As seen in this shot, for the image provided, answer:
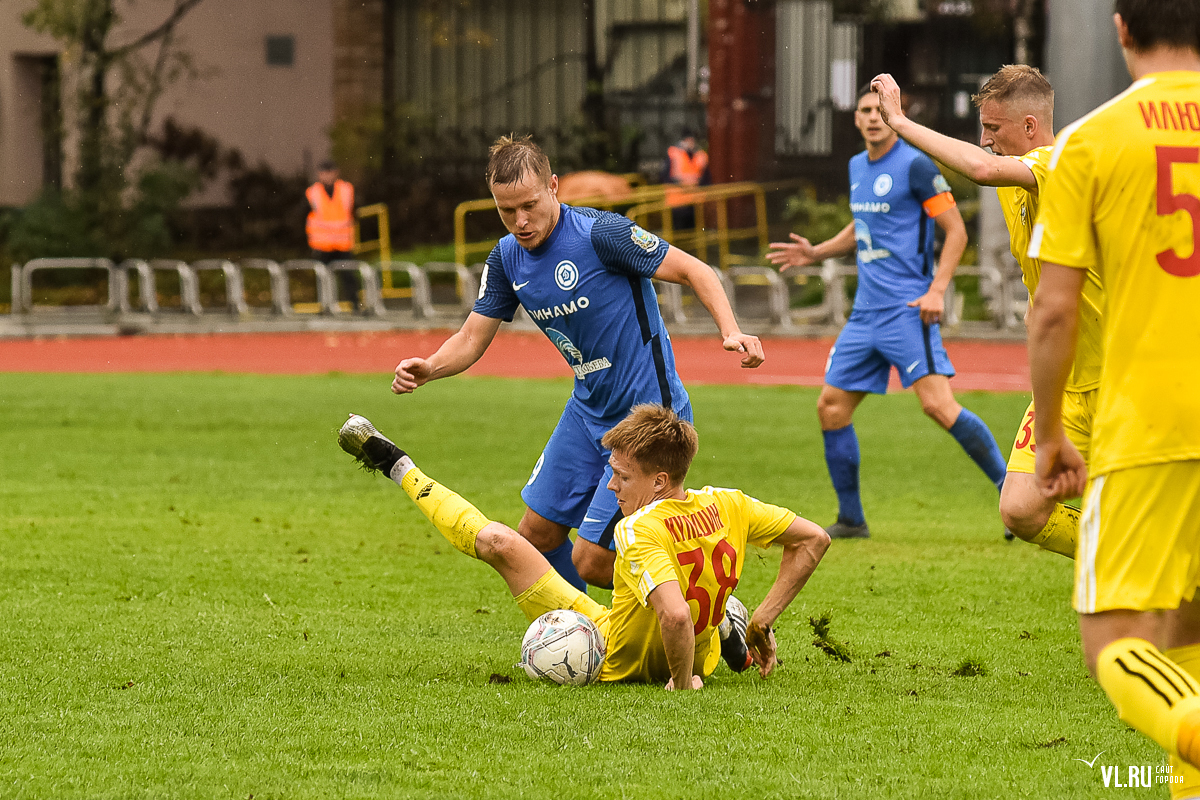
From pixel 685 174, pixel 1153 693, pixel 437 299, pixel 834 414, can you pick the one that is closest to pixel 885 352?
pixel 834 414

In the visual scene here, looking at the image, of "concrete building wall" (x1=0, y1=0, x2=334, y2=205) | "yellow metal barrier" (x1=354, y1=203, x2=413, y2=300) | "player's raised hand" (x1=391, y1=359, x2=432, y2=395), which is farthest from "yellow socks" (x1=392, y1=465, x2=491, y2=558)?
"concrete building wall" (x1=0, y1=0, x2=334, y2=205)

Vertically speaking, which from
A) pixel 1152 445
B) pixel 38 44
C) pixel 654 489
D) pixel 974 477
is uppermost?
pixel 38 44

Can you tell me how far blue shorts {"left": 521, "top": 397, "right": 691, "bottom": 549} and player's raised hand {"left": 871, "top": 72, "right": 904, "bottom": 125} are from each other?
63.0 inches

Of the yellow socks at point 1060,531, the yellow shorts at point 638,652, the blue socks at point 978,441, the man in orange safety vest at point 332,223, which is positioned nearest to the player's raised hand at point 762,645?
the yellow shorts at point 638,652

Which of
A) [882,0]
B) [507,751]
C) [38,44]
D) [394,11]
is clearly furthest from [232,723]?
[394,11]

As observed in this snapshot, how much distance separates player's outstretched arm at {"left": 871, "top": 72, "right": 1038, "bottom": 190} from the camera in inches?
169

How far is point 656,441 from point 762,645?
859mm

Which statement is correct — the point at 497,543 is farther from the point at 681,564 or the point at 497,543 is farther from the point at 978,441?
the point at 978,441

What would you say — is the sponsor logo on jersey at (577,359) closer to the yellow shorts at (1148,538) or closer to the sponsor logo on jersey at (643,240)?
the sponsor logo on jersey at (643,240)

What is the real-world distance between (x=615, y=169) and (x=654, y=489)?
2621cm

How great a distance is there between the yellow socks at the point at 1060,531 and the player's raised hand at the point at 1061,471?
5.71ft

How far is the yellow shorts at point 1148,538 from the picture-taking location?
3.21 meters

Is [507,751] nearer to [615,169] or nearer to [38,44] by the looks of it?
[615,169]

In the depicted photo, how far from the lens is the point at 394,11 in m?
33.4
